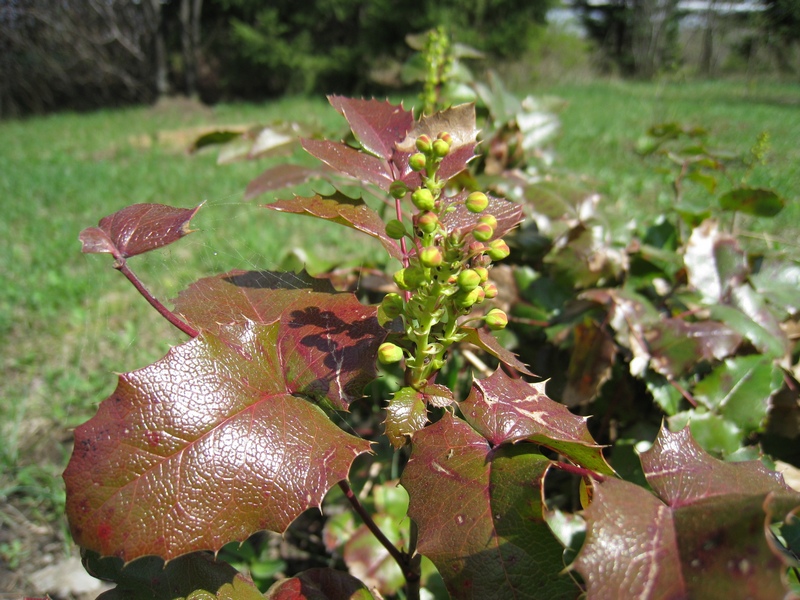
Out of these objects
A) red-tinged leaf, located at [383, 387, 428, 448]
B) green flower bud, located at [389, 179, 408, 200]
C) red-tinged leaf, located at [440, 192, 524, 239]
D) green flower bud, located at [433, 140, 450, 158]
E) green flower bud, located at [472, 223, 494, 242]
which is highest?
green flower bud, located at [433, 140, 450, 158]

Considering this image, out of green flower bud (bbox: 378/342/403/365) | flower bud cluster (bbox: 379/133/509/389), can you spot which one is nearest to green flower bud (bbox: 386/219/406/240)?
flower bud cluster (bbox: 379/133/509/389)

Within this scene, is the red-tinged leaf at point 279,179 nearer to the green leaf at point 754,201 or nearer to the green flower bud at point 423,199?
the green flower bud at point 423,199

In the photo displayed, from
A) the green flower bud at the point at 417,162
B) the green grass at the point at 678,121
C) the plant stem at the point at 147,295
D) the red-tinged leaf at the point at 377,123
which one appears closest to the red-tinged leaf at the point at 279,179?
the red-tinged leaf at the point at 377,123

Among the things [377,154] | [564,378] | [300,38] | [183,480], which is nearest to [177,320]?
[183,480]

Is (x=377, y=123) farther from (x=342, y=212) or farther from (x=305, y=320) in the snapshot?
(x=305, y=320)

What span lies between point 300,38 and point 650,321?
44.7 ft

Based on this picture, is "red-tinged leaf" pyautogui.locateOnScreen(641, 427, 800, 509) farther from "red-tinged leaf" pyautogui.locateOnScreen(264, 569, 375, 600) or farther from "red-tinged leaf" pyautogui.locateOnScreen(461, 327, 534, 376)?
"red-tinged leaf" pyautogui.locateOnScreen(264, 569, 375, 600)

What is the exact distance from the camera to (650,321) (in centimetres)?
104

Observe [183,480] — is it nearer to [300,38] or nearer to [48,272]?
[48,272]

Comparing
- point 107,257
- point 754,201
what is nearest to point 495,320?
point 754,201

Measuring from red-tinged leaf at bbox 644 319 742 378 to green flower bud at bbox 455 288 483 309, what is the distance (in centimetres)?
58

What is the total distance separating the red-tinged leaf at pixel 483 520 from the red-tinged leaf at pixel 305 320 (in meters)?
0.11

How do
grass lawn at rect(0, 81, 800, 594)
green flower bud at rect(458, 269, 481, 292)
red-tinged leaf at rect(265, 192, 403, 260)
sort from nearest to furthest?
green flower bud at rect(458, 269, 481, 292) < red-tinged leaf at rect(265, 192, 403, 260) < grass lawn at rect(0, 81, 800, 594)

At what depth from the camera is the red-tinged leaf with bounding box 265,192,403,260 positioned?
0.63 metres
